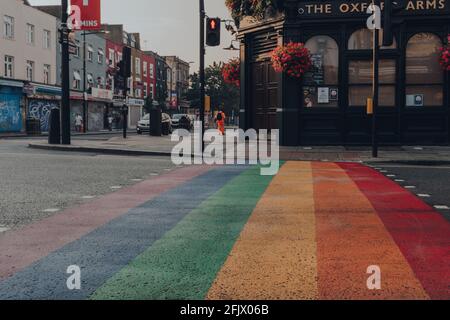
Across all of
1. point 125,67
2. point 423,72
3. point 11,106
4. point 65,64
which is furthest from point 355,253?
point 11,106

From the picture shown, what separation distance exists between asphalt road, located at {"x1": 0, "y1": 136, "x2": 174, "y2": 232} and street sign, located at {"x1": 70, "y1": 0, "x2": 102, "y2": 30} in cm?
1185

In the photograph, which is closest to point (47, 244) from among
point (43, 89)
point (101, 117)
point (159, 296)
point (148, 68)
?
point (159, 296)

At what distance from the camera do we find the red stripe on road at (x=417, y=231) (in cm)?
416

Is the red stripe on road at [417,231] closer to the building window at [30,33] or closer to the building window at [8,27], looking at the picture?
the building window at [8,27]

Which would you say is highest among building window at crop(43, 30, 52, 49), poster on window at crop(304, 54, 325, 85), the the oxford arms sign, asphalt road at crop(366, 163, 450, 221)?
building window at crop(43, 30, 52, 49)

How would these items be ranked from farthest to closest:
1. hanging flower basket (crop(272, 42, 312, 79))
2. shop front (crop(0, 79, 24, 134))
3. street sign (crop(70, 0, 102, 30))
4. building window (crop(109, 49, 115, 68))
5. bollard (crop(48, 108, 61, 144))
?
building window (crop(109, 49, 115, 68))
shop front (crop(0, 79, 24, 134))
street sign (crop(70, 0, 102, 30))
bollard (crop(48, 108, 61, 144))
hanging flower basket (crop(272, 42, 312, 79))

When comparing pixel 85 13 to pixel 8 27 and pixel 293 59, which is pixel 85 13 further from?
pixel 8 27

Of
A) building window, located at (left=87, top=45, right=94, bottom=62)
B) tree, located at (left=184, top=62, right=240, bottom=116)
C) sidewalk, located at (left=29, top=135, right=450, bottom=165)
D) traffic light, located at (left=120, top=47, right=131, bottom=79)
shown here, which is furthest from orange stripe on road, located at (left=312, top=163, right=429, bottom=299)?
tree, located at (left=184, top=62, right=240, bottom=116)

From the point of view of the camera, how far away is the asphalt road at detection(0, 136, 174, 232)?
720 cm

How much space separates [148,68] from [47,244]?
227 ft

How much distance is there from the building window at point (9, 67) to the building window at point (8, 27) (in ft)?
4.71

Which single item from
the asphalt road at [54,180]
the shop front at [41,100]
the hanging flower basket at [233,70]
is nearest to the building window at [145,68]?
the shop front at [41,100]

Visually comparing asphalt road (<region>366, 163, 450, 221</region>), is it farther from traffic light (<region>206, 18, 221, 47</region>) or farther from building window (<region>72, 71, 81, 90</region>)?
building window (<region>72, 71, 81, 90</region>)

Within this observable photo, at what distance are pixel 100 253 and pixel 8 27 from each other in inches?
1467
